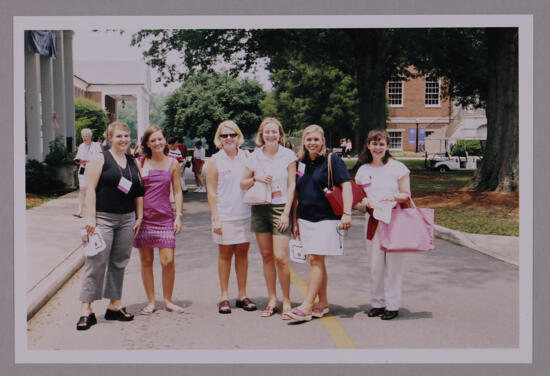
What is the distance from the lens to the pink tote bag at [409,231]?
6.24 m

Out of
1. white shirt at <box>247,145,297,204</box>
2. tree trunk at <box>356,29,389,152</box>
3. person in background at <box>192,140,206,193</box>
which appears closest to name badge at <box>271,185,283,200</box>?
white shirt at <box>247,145,297,204</box>

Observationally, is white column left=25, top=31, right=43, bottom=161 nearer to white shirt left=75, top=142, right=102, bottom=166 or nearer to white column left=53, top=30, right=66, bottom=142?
white column left=53, top=30, right=66, bottom=142

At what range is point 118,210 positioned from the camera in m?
6.30

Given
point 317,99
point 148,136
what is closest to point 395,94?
point 317,99

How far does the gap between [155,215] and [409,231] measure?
8.15 feet

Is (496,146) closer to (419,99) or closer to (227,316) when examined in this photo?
(227,316)

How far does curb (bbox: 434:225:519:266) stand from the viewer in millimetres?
9891

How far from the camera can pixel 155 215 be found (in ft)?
21.6

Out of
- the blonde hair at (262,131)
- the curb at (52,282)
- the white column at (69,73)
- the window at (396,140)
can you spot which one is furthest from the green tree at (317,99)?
the blonde hair at (262,131)

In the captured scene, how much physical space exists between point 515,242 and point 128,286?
21.0ft

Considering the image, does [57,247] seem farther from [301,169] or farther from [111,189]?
[301,169]

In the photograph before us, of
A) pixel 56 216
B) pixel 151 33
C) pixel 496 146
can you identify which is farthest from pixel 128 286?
pixel 151 33

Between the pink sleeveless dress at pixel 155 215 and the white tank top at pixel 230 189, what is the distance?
1.66ft

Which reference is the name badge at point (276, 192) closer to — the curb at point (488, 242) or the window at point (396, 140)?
the curb at point (488, 242)
